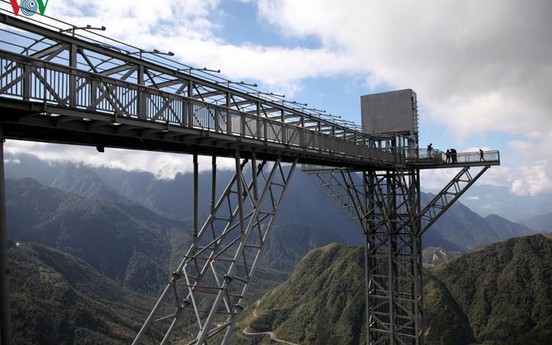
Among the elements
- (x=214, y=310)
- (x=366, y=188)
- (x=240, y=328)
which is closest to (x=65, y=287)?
(x=240, y=328)

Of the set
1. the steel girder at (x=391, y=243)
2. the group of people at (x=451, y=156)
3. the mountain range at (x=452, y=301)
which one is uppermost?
the group of people at (x=451, y=156)

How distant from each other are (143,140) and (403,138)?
17608mm

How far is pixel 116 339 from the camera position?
320ft

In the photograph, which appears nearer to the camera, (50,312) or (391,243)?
(391,243)

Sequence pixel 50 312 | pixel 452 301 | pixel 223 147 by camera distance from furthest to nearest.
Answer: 1. pixel 452 301
2. pixel 50 312
3. pixel 223 147

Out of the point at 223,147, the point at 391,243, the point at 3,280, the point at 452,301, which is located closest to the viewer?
the point at 3,280

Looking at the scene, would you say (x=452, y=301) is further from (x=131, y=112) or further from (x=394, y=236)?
(x=131, y=112)

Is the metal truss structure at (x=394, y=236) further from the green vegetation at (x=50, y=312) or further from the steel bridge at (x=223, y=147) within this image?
the green vegetation at (x=50, y=312)

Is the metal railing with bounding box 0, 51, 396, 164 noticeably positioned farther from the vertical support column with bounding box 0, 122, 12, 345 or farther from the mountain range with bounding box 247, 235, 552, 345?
the mountain range with bounding box 247, 235, 552, 345

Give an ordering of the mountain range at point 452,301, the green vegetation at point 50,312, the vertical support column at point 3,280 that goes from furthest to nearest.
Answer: the mountain range at point 452,301 < the green vegetation at point 50,312 < the vertical support column at point 3,280

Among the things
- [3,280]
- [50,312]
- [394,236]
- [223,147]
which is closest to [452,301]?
[394,236]

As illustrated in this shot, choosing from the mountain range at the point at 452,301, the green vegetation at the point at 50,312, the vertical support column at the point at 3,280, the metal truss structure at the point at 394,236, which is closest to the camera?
the vertical support column at the point at 3,280

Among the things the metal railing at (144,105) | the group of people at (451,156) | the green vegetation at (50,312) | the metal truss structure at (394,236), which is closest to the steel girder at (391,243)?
the metal truss structure at (394,236)

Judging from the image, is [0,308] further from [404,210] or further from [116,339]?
[116,339]
